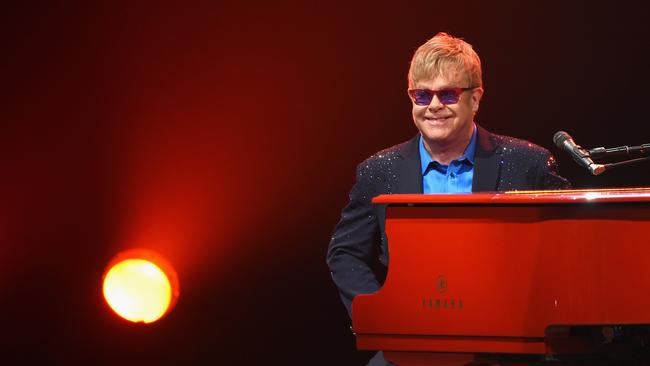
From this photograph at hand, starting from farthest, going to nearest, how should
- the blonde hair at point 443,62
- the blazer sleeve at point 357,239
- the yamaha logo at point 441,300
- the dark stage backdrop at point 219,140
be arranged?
1. the dark stage backdrop at point 219,140
2. the blazer sleeve at point 357,239
3. the blonde hair at point 443,62
4. the yamaha logo at point 441,300

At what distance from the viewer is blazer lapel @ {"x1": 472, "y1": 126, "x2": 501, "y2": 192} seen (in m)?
3.71

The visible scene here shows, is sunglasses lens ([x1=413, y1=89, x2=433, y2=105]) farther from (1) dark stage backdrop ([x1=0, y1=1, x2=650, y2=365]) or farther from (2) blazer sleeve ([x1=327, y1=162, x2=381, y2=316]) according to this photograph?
(1) dark stage backdrop ([x1=0, y1=1, x2=650, y2=365])

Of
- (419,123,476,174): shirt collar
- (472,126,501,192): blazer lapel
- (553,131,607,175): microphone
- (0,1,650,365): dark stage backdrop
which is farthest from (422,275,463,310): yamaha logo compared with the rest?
(0,1,650,365): dark stage backdrop

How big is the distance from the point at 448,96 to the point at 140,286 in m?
1.99

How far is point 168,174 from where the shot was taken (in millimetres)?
5023

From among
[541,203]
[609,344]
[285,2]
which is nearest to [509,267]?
[541,203]

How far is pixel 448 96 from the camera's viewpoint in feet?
12.0

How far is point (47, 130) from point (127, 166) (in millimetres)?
448

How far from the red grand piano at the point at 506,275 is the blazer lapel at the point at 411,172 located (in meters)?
0.80

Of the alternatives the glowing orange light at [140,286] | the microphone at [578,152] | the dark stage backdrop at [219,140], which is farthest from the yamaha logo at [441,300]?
the glowing orange light at [140,286]

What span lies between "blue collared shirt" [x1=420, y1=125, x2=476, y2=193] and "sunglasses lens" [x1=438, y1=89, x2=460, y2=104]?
0.76 feet

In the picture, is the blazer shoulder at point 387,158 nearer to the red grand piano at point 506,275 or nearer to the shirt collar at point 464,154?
the shirt collar at point 464,154

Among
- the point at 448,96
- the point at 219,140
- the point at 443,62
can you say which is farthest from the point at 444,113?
the point at 219,140

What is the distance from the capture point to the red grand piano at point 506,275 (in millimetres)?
2816
